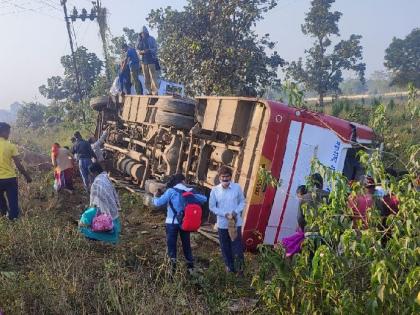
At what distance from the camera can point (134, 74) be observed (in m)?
10.9

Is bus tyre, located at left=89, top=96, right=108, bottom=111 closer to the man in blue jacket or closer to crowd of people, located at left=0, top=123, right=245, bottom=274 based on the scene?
crowd of people, located at left=0, top=123, right=245, bottom=274

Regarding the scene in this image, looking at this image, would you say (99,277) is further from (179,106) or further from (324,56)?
(324,56)

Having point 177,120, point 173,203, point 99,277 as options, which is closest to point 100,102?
point 177,120

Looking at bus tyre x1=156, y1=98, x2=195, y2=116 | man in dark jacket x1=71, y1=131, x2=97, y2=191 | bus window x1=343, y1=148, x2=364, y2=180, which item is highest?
bus tyre x1=156, y1=98, x2=195, y2=116

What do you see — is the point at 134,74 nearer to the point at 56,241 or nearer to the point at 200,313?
the point at 56,241

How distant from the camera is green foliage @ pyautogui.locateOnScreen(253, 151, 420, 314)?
2486 mm

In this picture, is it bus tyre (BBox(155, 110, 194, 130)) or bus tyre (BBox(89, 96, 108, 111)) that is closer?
bus tyre (BBox(155, 110, 194, 130))

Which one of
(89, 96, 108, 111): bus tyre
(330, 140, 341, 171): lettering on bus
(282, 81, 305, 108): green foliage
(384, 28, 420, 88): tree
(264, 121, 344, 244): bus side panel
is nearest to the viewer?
(282, 81, 305, 108): green foliage

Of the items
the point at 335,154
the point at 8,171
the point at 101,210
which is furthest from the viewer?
the point at 8,171

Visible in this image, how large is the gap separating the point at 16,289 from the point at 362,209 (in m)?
3.27

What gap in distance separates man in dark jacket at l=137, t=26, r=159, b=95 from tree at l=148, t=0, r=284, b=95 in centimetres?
410

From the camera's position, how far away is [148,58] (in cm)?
1053

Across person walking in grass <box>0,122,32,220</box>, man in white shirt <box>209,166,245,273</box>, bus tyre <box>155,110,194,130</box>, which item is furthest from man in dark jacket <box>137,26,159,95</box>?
man in white shirt <box>209,166,245,273</box>

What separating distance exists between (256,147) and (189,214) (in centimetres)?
145
